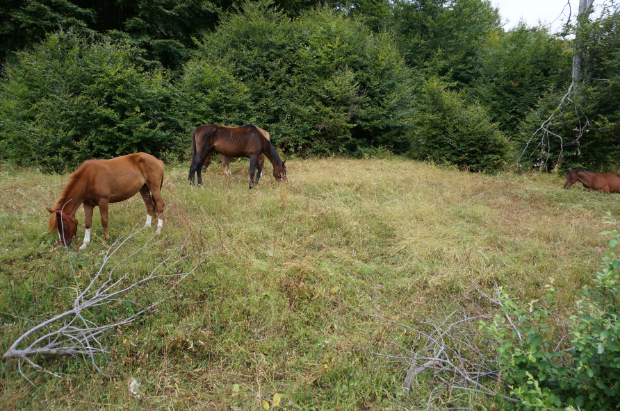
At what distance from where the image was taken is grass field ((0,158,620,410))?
279 cm

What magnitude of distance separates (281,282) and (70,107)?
11068mm

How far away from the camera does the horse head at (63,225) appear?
14.8 feet

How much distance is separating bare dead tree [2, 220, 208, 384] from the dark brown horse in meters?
4.32

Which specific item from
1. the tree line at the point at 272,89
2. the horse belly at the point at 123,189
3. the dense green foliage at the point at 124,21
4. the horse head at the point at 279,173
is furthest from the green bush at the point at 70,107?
the horse belly at the point at 123,189

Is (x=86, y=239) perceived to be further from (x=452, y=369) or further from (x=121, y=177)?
(x=452, y=369)

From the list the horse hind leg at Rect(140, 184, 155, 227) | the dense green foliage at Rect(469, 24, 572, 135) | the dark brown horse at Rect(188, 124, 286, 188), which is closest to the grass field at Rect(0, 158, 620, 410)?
the horse hind leg at Rect(140, 184, 155, 227)

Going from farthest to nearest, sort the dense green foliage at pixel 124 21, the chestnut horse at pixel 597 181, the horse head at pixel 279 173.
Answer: the dense green foliage at pixel 124 21 < the chestnut horse at pixel 597 181 < the horse head at pixel 279 173

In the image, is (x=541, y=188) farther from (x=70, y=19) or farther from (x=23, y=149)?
(x=70, y=19)

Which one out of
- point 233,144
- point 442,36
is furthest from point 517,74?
point 233,144

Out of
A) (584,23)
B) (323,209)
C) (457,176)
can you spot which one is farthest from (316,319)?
(584,23)

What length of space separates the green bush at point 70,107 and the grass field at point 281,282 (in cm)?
339

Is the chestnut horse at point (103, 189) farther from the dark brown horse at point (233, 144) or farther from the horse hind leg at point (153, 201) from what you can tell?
the dark brown horse at point (233, 144)

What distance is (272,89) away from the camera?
50.3ft

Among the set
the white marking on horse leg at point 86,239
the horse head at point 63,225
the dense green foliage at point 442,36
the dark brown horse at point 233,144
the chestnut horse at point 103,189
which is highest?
the dense green foliage at point 442,36
